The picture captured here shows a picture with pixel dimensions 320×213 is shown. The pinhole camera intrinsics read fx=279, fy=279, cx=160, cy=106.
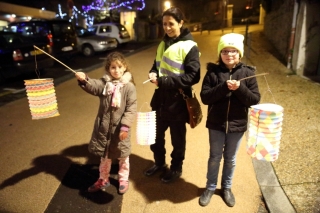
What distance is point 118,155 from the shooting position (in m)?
3.24

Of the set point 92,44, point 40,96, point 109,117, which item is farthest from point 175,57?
point 92,44

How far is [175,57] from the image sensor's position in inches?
119

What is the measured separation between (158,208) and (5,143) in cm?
326

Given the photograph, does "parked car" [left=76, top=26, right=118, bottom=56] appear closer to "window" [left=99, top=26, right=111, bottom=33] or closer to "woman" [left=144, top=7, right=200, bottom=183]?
"window" [left=99, top=26, right=111, bottom=33]

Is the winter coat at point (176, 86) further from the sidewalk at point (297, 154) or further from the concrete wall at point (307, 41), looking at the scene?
the concrete wall at point (307, 41)

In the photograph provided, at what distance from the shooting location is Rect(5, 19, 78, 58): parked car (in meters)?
11.6

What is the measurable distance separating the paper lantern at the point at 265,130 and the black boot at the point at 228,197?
807 millimetres

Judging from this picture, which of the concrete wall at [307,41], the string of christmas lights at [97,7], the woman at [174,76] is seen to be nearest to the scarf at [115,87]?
the woman at [174,76]

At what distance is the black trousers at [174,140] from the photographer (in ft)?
10.9

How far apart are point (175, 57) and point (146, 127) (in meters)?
0.82

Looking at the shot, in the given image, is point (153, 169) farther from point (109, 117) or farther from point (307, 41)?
point (307, 41)

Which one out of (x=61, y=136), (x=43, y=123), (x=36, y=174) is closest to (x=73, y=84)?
(x=43, y=123)

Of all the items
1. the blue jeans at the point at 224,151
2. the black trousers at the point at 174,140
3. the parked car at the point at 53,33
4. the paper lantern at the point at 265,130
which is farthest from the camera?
the parked car at the point at 53,33

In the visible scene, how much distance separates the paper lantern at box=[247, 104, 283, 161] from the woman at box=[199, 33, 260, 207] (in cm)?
20
